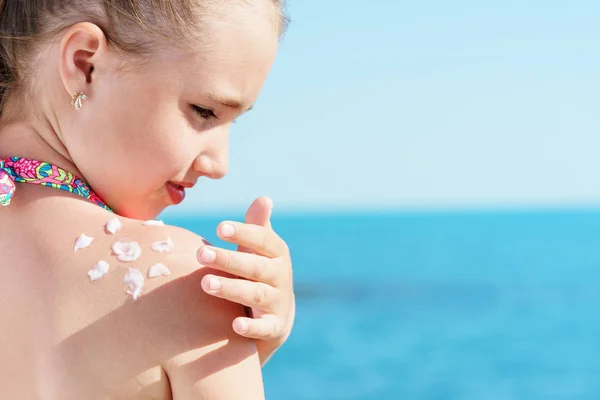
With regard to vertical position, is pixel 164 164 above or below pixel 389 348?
below

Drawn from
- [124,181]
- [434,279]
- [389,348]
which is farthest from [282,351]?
[124,181]

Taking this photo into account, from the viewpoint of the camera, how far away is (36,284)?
1597 mm

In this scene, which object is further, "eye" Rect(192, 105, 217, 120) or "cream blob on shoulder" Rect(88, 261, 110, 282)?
"eye" Rect(192, 105, 217, 120)

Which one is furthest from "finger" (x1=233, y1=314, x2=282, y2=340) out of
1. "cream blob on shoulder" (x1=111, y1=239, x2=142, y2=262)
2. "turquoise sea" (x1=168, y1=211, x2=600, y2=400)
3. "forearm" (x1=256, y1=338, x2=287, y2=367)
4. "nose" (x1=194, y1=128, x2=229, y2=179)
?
"turquoise sea" (x1=168, y1=211, x2=600, y2=400)

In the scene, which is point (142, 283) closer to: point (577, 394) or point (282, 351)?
point (577, 394)

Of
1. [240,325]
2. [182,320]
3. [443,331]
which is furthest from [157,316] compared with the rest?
[443,331]

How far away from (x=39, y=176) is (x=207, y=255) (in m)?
0.47

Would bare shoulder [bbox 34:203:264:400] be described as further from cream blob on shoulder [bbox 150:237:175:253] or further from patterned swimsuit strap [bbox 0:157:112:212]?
patterned swimsuit strap [bbox 0:157:112:212]

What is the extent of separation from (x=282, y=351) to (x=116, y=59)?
16307mm

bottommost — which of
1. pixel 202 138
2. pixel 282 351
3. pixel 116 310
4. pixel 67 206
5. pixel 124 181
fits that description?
pixel 116 310

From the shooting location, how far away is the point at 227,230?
5.02ft

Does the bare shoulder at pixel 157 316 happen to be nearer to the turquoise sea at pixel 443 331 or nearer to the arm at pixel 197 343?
the arm at pixel 197 343

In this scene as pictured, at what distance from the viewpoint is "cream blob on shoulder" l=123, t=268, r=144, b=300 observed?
1525 mm

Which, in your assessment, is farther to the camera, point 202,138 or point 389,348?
point 389,348
